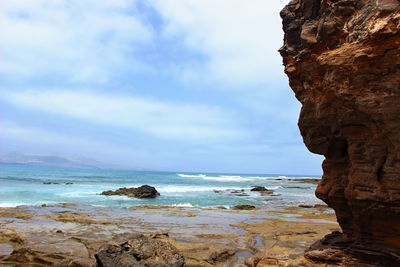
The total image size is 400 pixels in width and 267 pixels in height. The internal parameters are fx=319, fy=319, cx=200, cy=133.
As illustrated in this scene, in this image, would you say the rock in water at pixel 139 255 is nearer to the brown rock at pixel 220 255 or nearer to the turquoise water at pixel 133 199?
the brown rock at pixel 220 255

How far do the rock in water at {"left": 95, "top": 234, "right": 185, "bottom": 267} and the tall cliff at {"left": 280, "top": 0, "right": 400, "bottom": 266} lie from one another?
4867 mm

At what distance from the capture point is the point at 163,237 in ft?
45.8

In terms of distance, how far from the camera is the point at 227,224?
19.3 m

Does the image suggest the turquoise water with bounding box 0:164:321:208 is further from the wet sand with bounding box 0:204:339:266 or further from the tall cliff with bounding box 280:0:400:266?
the tall cliff with bounding box 280:0:400:266

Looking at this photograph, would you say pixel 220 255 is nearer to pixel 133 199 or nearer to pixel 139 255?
pixel 139 255

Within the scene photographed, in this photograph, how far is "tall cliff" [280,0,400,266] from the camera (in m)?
6.93

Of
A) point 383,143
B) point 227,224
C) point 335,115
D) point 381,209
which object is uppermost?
point 335,115

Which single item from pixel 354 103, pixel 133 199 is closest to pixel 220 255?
pixel 354 103

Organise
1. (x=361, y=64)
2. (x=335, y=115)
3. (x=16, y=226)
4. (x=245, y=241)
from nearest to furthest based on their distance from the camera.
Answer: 1. (x=361, y=64)
2. (x=335, y=115)
3. (x=245, y=241)
4. (x=16, y=226)

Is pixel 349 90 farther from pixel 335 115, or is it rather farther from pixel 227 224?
pixel 227 224

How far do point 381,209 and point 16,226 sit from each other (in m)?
16.2

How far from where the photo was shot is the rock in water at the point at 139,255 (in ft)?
28.4

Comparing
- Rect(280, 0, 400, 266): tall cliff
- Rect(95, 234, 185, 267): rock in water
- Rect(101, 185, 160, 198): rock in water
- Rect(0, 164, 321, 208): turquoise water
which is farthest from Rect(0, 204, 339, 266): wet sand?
Rect(101, 185, 160, 198): rock in water

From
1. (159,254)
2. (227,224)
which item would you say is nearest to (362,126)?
(159,254)
